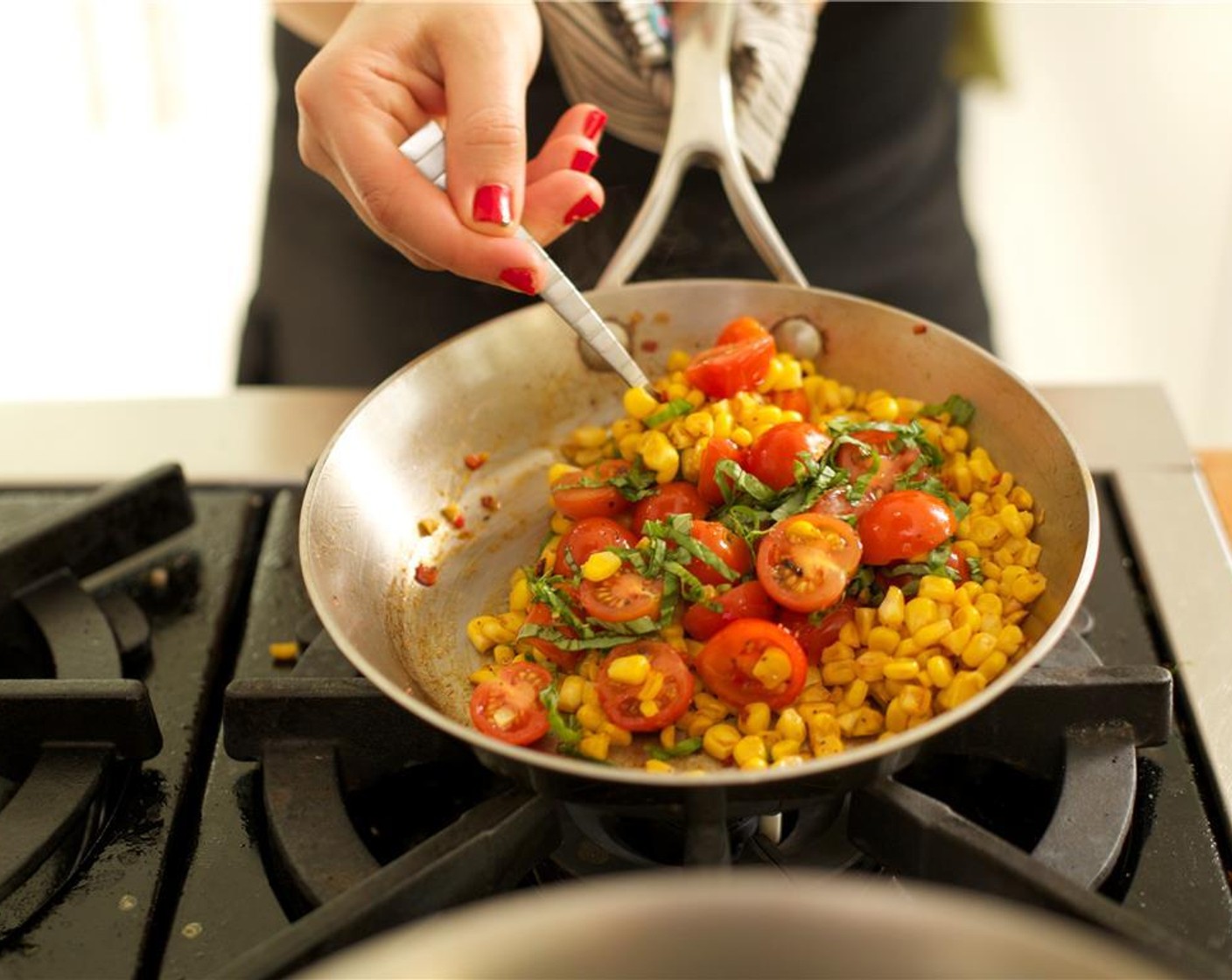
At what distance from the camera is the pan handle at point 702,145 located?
127 centimetres

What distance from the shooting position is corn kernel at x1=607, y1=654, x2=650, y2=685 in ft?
3.14

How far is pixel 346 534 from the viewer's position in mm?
1089

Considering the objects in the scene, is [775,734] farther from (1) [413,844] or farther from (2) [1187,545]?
(2) [1187,545]

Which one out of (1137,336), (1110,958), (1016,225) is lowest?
(1137,336)

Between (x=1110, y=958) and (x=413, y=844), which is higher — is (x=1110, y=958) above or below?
above

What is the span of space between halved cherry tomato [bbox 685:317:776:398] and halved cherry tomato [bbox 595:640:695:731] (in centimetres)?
29

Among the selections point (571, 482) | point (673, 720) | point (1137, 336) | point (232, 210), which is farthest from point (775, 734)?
point (232, 210)

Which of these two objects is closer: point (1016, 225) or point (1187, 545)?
point (1187, 545)

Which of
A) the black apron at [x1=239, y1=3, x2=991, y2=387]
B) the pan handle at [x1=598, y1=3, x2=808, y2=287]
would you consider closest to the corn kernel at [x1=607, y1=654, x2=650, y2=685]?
the pan handle at [x1=598, y1=3, x2=808, y2=287]

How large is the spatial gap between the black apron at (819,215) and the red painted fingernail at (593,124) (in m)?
0.32

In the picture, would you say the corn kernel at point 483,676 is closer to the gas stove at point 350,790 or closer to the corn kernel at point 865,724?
the gas stove at point 350,790

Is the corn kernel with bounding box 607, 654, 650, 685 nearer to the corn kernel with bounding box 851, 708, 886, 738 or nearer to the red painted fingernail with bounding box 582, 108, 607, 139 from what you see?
the corn kernel with bounding box 851, 708, 886, 738

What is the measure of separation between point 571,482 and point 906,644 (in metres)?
0.33

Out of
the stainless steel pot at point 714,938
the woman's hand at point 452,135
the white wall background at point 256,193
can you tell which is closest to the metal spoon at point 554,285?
the woman's hand at point 452,135
